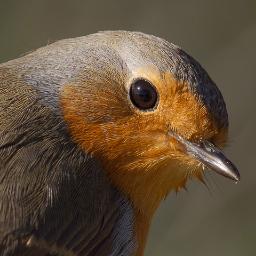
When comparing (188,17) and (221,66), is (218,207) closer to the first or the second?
(221,66)

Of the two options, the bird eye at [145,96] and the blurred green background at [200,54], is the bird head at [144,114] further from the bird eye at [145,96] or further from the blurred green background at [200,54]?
the blurred green background at [200,54]

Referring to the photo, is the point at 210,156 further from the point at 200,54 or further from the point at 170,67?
the point at 200,54

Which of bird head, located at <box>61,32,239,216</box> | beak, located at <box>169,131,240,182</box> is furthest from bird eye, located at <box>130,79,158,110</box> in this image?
beak, located at <box>169,131,240,182</box>

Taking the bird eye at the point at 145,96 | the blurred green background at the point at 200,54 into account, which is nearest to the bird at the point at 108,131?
the bird eye at the point at 145,96

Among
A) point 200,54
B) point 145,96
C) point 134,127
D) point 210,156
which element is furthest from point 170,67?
point 200,54

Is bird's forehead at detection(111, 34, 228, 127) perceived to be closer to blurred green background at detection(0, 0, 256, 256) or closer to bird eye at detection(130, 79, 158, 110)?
bird eye at detection(130, 79, 158, 110)

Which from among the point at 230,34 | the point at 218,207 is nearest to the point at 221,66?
the point at 230,34

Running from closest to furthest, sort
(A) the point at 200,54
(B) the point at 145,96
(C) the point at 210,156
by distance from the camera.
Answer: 1. (B) the point at 145,96
2. (C) the point at 210,156
3. (A) the point at 200,54
